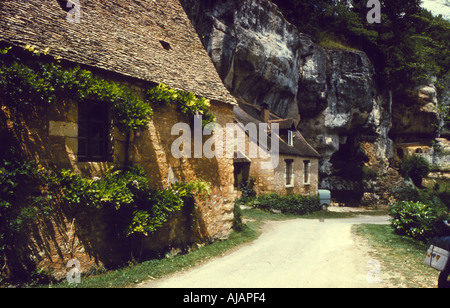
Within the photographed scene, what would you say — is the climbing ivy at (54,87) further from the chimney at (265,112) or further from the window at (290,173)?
the chimney at (265,112)

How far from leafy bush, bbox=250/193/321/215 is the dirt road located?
7.79 metres

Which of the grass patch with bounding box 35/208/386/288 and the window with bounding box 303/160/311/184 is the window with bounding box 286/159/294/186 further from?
the grass patch with bounding box 35/208/386/288

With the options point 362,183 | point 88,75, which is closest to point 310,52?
point 362,183

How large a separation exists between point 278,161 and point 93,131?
578 inches

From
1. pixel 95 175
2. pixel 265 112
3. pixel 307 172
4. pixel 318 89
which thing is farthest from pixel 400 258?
pixel 318 89

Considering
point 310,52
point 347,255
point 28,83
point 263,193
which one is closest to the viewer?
point 28,83

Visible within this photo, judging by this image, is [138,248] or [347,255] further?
[347,255]

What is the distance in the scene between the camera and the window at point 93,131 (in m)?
6.96

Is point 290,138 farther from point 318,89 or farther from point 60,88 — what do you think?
point 60,88

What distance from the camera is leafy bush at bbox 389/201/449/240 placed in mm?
10211

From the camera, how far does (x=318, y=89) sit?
27312 millimetres

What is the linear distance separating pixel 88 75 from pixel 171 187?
11.6 ft

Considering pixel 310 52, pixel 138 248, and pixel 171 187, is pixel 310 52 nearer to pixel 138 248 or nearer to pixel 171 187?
pixel 171 187

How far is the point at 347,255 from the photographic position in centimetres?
817
